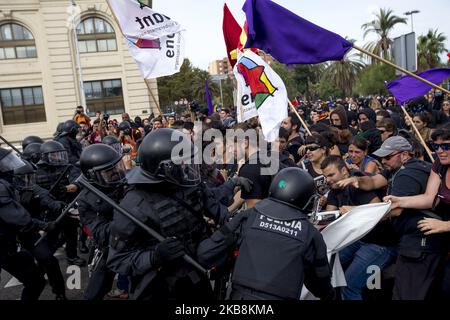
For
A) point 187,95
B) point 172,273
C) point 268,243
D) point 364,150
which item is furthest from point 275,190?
point 187,95

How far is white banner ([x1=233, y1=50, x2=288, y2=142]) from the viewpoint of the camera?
16.9 feet

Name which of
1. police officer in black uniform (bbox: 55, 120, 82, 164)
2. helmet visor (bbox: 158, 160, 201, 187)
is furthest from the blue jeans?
police officer in black uniform (bbox: 55, 120, 82, 164)

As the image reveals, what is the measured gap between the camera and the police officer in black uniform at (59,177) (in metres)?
5.92

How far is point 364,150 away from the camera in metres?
4.86

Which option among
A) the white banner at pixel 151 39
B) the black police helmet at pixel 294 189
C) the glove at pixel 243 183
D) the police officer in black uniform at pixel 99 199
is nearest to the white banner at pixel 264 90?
the glove at pixel 243 183

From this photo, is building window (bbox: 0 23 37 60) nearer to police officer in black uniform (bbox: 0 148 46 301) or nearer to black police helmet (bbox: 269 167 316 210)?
police officer in black uniform (bbox: 0 148 46 301)

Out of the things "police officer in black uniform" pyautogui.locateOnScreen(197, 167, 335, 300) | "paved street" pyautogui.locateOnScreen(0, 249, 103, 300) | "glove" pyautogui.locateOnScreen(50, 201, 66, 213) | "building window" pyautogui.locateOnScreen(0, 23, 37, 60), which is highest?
"building window" pyautogui.locateOnScreen(0, 23, 37, 60)

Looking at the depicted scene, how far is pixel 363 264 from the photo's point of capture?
12.1ft

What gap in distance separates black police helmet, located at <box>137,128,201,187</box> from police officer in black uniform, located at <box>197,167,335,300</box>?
52 centimetres

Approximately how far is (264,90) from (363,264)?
2.66m

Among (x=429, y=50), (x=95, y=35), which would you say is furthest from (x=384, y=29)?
(x=95, y=35)

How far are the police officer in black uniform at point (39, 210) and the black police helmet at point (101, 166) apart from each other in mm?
1062

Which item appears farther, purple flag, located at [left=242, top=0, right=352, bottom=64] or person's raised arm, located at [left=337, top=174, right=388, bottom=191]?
purple flag, located at [left=242, top=0, right=352, bottom=64]
